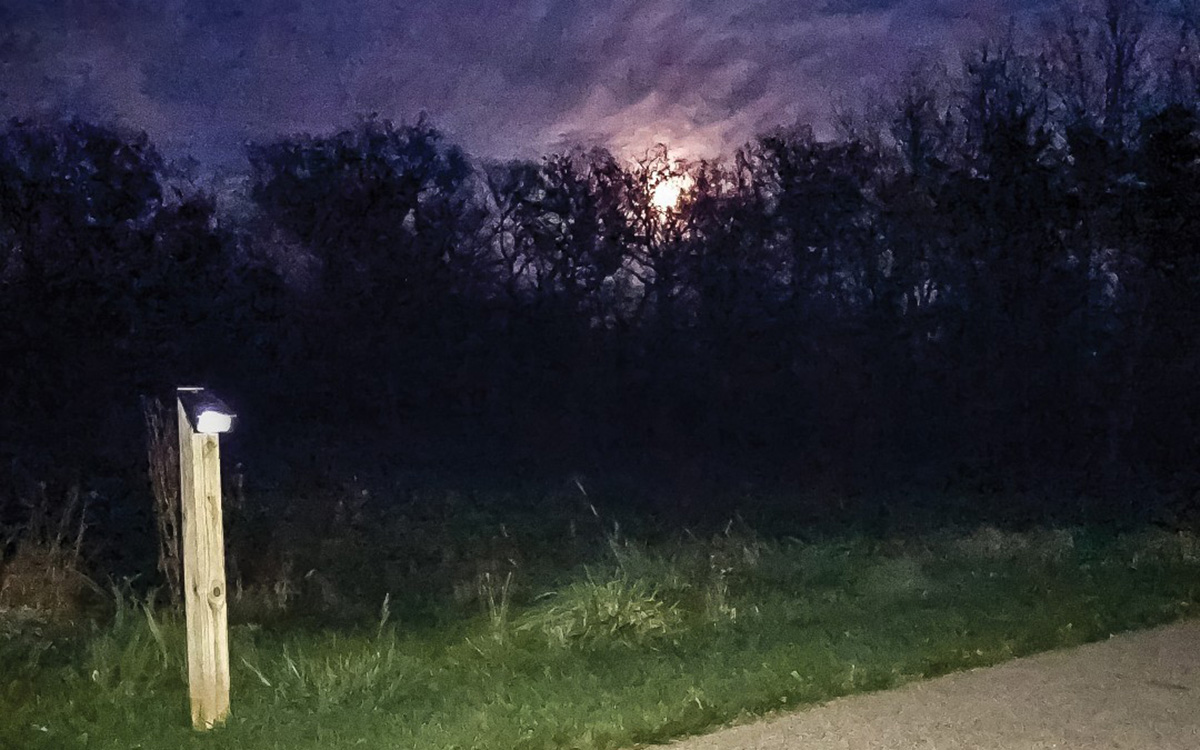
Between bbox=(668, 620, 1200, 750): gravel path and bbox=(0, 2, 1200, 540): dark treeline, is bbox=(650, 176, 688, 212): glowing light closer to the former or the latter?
bbox=(0, 2, 1200, 540): dark treeline

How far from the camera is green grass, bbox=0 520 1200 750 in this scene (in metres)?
6.37

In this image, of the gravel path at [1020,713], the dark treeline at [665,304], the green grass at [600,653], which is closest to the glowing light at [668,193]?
the dark treeline at [665,304]

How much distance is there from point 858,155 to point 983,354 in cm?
579

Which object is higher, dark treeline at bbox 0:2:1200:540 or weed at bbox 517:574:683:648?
dark treeline at bbox 0:2:1200:540

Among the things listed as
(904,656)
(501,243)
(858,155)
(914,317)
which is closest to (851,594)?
(904,656)

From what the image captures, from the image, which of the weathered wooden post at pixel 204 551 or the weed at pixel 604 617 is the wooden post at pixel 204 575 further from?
the weed at pixel 604 617

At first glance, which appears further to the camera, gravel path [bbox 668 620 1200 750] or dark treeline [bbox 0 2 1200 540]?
dark treeline [bbox 0 2 1200 540]

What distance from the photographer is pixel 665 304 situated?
2880 cm

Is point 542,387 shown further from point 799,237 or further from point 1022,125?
point 1022,125

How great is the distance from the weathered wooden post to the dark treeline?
40.1 ft

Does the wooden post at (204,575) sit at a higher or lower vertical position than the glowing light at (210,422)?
lower

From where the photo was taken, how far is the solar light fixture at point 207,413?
609 centimetres

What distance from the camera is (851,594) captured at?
10156mm

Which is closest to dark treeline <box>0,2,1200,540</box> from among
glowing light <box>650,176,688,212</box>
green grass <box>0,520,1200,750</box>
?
glowing light <box>650,176,688,212</box>
